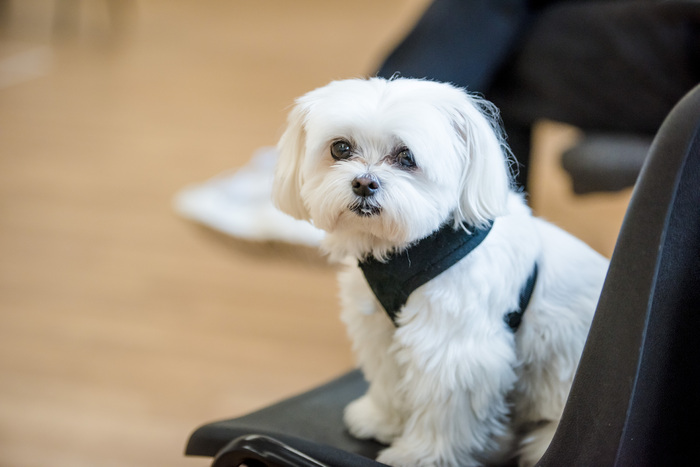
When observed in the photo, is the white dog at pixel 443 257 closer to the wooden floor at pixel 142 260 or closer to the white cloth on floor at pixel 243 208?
the wooden floor at pixel 142 260

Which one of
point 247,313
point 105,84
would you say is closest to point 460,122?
point 247,313

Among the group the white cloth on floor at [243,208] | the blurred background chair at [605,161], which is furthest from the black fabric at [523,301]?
the white cloth on floor at [243,208]

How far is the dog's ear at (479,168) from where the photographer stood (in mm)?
959

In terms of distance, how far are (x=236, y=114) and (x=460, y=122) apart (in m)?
3.18

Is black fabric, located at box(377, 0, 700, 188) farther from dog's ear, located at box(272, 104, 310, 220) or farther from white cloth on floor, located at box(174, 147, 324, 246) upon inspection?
white cloth on floor, located at box(174, 147, 324, 246)

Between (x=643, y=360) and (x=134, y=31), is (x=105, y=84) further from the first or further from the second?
(x=643, y=360)

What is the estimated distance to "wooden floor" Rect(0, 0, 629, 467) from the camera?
76.8 inches

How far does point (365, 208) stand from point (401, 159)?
93 millimetres

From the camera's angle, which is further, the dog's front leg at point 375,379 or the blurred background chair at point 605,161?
the blurred background chair at point 605,161

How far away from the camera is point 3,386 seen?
78.3 inches

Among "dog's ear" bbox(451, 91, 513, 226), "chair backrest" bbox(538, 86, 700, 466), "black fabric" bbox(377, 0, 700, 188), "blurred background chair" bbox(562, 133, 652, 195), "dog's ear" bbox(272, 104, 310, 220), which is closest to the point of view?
"chair backrest" bbox(538, 86, 700, 466)

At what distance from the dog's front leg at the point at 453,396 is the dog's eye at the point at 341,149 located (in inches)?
10.5

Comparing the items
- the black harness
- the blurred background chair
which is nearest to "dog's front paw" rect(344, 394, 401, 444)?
the black harness

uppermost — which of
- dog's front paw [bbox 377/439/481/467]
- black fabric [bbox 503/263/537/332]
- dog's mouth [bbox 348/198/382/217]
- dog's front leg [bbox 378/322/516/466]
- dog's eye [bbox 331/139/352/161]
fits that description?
dog's eye [bbox 331/139/352/161]
